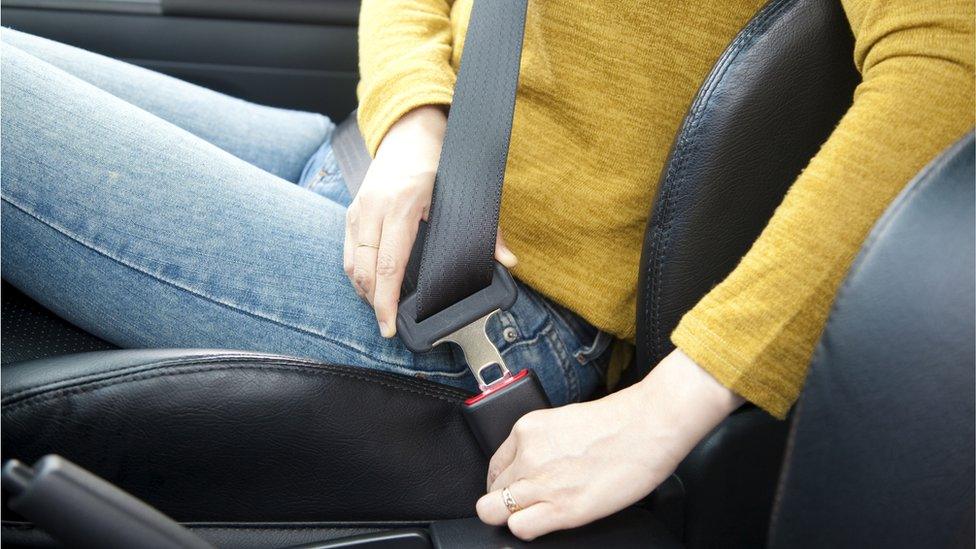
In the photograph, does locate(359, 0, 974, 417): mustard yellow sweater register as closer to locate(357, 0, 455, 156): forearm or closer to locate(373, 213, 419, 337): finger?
locate(357, 0, 455, 156): forearm

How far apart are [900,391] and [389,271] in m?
0.40

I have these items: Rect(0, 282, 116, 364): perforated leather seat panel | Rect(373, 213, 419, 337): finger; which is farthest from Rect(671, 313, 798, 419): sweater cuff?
Rect(0, 282, 116, 364): perforated leather seat panel

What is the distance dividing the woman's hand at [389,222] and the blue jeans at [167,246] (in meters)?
0.03

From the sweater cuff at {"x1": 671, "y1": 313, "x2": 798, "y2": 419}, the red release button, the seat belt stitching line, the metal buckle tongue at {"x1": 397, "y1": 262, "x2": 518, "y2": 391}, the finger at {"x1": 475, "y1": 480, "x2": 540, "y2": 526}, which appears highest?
the seat belt stitching line

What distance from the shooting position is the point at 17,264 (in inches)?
30.5

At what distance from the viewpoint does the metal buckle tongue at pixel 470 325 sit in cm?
74

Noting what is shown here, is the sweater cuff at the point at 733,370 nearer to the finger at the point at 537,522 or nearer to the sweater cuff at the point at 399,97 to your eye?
the finger at the point at 537,522

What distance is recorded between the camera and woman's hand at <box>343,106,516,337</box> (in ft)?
2.45

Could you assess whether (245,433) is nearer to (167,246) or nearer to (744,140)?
(167,246)

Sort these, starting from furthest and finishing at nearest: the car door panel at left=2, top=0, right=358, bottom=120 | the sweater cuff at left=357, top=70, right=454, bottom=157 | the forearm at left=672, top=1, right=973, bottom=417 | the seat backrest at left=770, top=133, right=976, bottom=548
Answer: the car door panel at left=2, top=0, right=358, bottom=120
the sweater cuff at left=357, top=70, right=454, bottom=157
the forearm at left=672, top=1, right=973, bottom=417
the seat backrest at left=770, top=133, right=976, bottom=548

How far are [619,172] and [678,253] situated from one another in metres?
0.13

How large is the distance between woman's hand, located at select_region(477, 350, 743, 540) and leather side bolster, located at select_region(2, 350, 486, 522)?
2.9 inches

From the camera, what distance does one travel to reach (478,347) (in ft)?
2.47

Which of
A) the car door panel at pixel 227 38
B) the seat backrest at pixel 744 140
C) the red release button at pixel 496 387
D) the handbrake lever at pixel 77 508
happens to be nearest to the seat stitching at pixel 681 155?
the seat backrest at pixel 744 140
